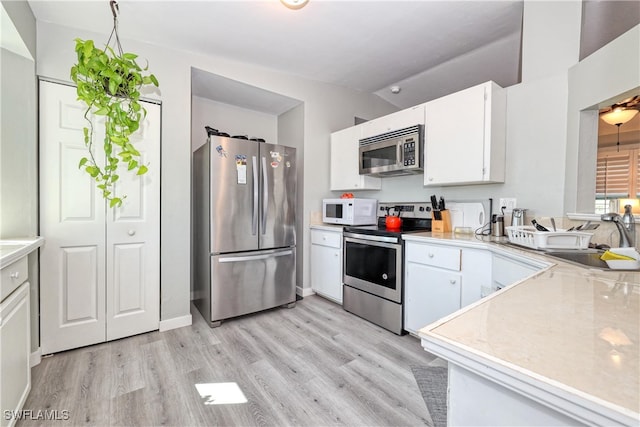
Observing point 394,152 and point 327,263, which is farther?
point 327,263

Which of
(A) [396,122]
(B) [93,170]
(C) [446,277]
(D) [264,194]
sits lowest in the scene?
(C) [446,277]

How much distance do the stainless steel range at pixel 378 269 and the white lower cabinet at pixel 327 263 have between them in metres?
0.12

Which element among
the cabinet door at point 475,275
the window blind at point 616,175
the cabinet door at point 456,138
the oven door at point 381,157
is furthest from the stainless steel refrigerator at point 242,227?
the window blind at point 616,175

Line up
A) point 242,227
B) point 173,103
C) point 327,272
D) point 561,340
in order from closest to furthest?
point 561,340
point 173,103
point 242,227
point 327,272

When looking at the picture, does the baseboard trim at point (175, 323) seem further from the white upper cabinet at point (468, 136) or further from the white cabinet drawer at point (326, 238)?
the white upper cabinet at point (468, 136)

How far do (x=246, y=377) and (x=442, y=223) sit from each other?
79.0 inches

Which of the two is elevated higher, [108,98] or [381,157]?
[108,98]

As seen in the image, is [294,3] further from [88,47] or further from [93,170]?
[93,170]

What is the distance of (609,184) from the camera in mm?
3920

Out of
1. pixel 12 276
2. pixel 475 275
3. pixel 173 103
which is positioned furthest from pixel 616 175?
pixel 12 276

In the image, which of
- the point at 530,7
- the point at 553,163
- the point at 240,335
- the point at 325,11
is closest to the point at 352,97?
the point at 325,11

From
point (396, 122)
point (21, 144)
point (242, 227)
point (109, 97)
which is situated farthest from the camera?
point (396, 122)

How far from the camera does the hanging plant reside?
1.81 metres

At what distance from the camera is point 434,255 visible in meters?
2.16
